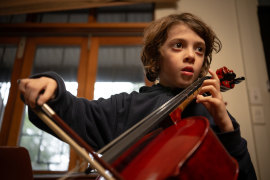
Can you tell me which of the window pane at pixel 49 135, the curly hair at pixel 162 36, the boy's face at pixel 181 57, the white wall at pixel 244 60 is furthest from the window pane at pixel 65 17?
the boy's face at pixel 181 57

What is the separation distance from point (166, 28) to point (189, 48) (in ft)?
0.49

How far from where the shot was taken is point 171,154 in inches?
15.1

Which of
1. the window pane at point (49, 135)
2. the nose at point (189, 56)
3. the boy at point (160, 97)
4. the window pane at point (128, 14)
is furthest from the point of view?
the window pane at point (128, 14)

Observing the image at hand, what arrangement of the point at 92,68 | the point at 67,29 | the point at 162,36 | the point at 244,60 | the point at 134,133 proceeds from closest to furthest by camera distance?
the point at 134,133 < the point at 162,36 < the point at 244,60 < the point at 92,68 < the point at 67,29

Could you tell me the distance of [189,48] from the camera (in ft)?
2.26

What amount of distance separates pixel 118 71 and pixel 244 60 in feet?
2.83

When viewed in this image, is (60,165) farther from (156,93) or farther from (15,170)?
(156,93)

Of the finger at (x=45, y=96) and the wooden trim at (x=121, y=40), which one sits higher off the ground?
the wooden trim at (x=121, y=40)

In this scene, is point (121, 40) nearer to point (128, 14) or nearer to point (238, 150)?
point (128, 14)

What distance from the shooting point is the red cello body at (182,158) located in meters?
0.35

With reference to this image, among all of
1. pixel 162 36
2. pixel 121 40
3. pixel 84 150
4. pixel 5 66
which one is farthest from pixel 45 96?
pixel 5 66

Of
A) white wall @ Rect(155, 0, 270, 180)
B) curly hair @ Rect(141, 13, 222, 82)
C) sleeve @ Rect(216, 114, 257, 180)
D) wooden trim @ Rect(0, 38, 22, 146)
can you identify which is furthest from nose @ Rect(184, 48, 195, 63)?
wooden trim @ Rect(0, 38, 22, 146)

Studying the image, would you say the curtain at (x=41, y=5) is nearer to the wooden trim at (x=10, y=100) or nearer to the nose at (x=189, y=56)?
the wooden trim at (x=10, y=100)

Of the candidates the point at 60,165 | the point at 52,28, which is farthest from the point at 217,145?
the point at 52,28
